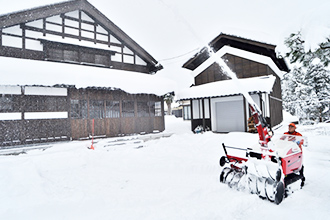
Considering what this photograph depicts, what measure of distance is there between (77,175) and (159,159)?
264 cm

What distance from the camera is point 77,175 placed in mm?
4945

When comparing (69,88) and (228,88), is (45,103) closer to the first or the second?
(69,88)

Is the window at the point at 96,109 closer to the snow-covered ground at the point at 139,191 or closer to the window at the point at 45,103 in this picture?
the window at the point at 45,103

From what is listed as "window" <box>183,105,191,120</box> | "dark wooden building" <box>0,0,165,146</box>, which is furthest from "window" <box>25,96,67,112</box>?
"window" <box>183,105,191,120</box>

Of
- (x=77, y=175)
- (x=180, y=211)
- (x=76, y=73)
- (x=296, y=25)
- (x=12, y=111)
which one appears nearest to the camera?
(x=180, y=211)

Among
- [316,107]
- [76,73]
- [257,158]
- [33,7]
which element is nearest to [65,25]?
[33,7]

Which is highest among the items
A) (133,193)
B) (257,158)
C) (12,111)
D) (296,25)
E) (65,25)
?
(65,25)

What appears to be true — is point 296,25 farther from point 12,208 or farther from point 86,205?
point 12,208

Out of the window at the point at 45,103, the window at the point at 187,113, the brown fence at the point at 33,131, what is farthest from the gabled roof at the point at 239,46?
the window at the point at 187,113

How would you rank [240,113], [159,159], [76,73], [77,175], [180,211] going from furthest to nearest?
[240,113] → [76,73] → [159,159] → [77,175] → [180,211]

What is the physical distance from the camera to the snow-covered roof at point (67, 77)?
7862mm

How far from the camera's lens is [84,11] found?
11766mm

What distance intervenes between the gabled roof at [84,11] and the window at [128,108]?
13.4ft

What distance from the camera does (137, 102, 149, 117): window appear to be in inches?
496
